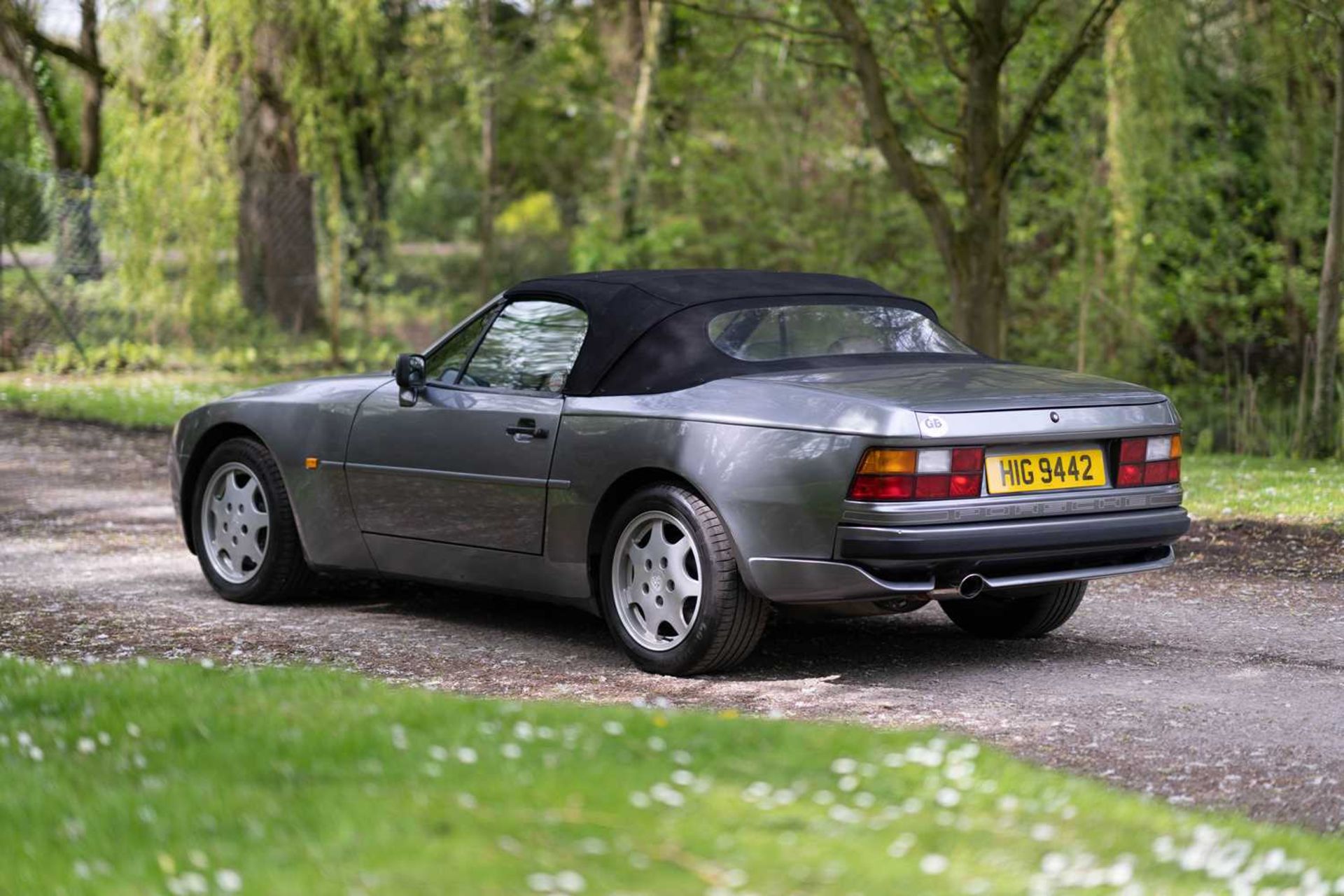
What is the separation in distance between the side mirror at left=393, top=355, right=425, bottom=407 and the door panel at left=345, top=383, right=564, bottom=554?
3 centimetres

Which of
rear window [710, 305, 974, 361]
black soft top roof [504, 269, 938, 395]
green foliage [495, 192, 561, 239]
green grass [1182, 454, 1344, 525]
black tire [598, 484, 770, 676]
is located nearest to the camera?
black tire [598, 484, 770, 676]

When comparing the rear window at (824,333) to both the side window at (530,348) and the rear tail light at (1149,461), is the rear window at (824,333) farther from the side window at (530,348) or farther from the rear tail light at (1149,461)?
the rear tail light at (1149,461)

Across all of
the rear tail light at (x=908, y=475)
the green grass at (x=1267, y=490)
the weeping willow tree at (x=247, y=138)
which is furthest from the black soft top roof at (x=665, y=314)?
the weeping willow tree at (x=247, y=138)

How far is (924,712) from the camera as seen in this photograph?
5.88 metres

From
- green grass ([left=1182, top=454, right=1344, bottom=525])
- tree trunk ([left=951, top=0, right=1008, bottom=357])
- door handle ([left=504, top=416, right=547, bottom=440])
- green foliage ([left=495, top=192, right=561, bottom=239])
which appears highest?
green foliage ([left=495, top=192, right=561, bottom=239])

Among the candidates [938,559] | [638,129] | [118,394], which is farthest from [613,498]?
[638,129]

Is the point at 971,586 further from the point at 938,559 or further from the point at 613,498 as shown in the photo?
the point at 613,498

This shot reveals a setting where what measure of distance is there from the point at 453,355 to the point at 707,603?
188cm

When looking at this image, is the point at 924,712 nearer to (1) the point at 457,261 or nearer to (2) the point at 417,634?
(2) the point at 417,634

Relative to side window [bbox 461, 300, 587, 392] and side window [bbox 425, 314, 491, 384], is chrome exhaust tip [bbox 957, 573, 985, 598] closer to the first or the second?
side window [bbox 461, 300, 587, 392]

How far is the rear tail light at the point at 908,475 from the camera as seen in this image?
19.4ft

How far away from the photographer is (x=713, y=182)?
2170 cm

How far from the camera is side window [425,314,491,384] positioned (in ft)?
24.4

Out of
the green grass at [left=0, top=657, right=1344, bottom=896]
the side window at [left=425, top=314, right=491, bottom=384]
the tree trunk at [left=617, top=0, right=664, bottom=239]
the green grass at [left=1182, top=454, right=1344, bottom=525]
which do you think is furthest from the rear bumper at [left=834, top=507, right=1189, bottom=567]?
the tree trunk at [left=617, top=0, right=664, bottom=239]
